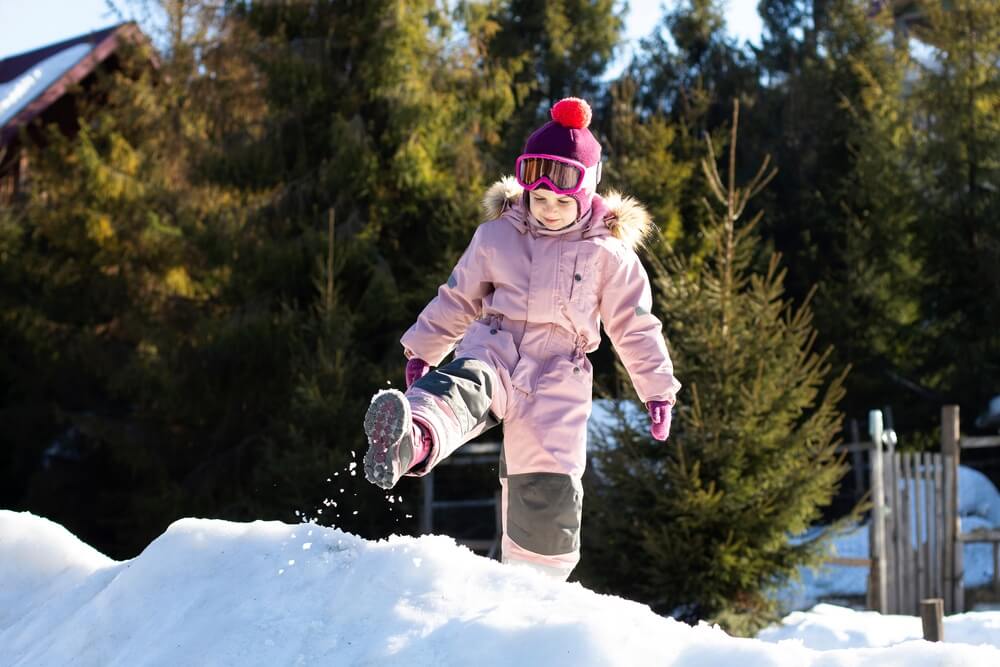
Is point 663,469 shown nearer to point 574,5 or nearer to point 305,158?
point 305,158

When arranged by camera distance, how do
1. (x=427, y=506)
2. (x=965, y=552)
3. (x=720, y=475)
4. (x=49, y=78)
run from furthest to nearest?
(x=49, y=78), (x=965, y=552), (x=427, y=506), (x=720, y=475)

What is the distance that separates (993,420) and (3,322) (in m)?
13.9

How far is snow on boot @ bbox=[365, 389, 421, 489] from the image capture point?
3.03 m

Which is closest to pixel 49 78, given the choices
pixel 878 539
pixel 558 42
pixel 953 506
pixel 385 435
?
pixel 558 42

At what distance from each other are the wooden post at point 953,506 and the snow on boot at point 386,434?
28.1ft

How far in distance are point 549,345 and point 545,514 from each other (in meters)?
0.59

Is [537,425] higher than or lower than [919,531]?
higher

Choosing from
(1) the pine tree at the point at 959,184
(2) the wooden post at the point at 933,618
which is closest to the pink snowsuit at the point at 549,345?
(2) the wooden post at the point at 933,618

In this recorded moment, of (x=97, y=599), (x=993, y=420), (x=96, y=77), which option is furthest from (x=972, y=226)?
(x=97, y=599)

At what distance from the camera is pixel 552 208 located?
156 inches

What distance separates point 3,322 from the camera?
53.2ft

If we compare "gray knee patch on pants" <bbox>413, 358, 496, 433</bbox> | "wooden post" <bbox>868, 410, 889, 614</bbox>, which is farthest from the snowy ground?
"gray knee patch on pants" <bbox>413, 358, 496, 433</bbox>

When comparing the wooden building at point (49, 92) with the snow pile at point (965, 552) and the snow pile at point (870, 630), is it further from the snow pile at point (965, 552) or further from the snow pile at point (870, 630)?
the snow pile at point (870, 630)

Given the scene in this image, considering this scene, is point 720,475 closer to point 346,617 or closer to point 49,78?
point 346,617
